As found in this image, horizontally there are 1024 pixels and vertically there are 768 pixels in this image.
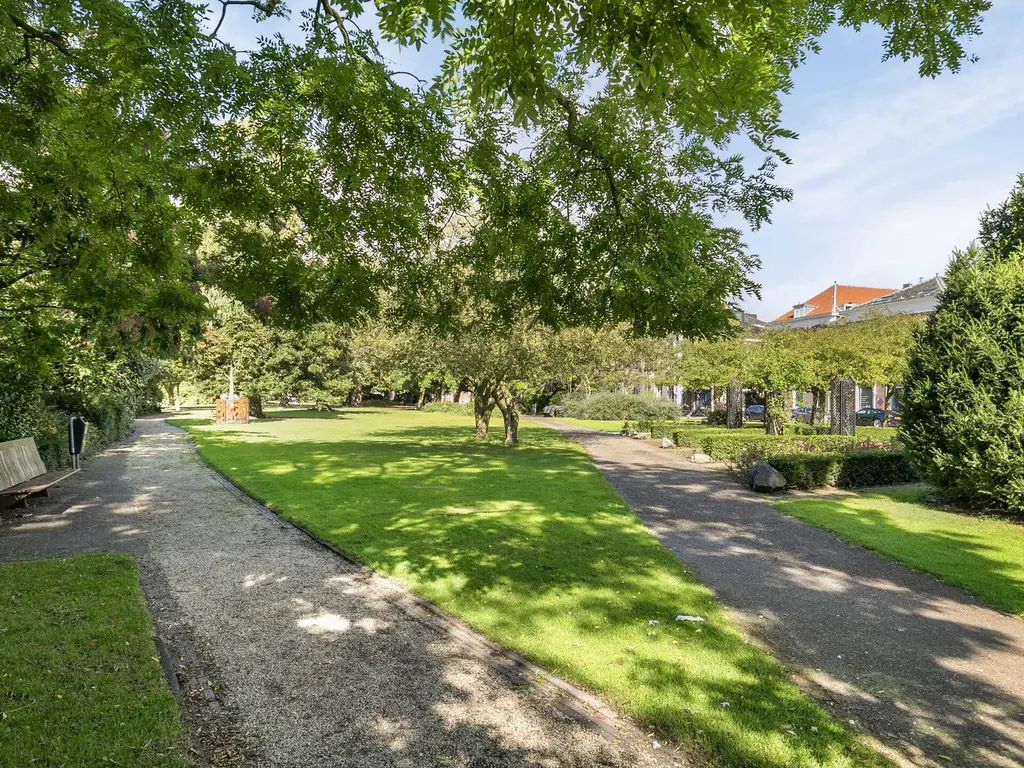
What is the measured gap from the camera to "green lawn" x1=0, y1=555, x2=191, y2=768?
356 cm

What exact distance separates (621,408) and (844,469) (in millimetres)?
30025

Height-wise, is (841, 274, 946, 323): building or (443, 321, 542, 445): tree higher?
(841, 274, 946, 323): building

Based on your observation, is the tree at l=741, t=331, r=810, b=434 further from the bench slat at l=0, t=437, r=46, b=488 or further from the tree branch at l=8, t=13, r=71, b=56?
the tree branch at l=8, t=13, r=71, b=56

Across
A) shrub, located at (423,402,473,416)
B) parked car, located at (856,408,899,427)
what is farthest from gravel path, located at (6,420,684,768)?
shrub, located at (423,402,473,416)

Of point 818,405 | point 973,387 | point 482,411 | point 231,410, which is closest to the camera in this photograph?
point 973,387

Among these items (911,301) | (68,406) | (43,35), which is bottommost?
(68,406)

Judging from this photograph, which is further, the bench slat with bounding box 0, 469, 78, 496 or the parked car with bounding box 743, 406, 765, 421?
the parked car with bounding box 743, 406, 765, 421

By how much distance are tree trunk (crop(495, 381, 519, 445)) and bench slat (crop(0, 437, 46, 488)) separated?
51.6 feet

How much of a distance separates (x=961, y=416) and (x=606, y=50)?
11393 mm

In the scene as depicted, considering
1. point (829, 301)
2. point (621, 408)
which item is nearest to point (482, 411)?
point (621, 408)

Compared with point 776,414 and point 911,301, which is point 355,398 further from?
point 911,301

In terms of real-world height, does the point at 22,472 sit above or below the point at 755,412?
above

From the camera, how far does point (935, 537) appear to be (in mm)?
9703

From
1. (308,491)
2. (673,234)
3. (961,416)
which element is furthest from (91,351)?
(961,416)
